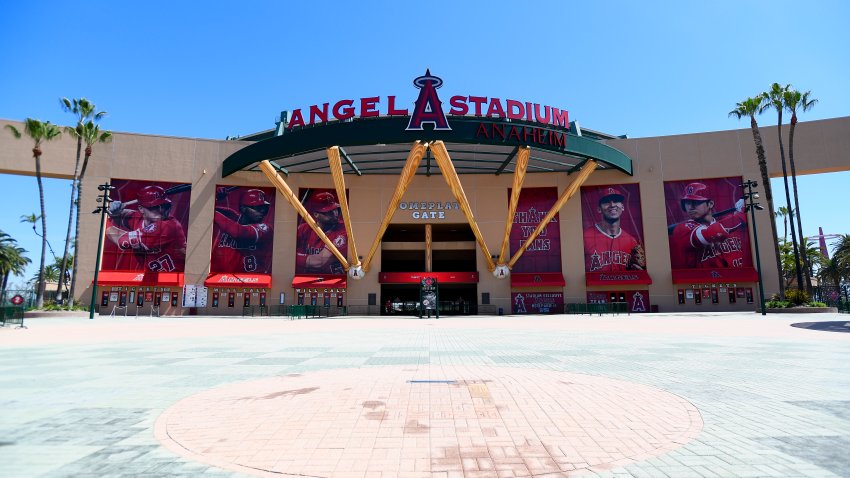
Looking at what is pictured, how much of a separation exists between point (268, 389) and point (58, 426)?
107 inches

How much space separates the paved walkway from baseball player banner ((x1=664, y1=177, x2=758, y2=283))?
120ft

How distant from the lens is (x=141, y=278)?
4178 cm

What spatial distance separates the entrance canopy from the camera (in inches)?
1320

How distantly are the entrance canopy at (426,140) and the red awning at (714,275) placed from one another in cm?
1174

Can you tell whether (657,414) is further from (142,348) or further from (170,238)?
(170,238)

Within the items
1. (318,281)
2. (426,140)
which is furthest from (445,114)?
(318,281)

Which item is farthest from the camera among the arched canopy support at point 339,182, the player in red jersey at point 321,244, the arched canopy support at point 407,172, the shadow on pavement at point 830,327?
the player in red jersey at point 321,244

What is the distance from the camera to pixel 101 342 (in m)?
15.2

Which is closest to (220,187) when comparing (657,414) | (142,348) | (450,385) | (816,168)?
(142,348)

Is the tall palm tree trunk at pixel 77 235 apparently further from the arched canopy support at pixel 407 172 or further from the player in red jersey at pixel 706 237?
the player in red jersey at pixel 706 237

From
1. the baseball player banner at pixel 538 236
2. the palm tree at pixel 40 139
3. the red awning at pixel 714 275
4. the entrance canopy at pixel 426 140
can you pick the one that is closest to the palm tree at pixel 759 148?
the red awning at pixel 714 275

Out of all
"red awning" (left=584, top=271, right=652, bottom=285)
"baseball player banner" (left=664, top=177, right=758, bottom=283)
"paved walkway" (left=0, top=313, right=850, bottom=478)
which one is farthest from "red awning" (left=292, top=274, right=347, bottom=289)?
"baseball player banner" (left=664, top=177, right=758, bottom=283)

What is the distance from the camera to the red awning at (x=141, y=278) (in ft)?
134

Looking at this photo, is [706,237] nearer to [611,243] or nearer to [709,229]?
[709,229]
